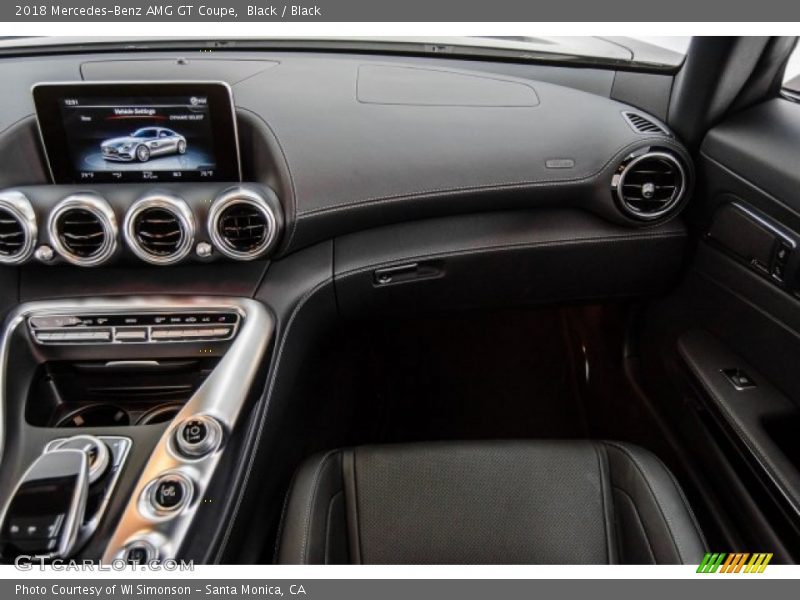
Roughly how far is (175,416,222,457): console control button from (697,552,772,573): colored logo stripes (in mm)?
830

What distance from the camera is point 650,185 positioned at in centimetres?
147

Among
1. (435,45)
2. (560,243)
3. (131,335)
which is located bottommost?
(131,335)

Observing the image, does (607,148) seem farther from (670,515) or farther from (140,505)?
(140,505)

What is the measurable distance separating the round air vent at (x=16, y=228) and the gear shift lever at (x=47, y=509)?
1.42 ft

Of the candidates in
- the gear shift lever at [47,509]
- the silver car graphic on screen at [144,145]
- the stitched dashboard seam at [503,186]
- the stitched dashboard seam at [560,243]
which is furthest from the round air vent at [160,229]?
the stitched dashboard seam at [560,243]

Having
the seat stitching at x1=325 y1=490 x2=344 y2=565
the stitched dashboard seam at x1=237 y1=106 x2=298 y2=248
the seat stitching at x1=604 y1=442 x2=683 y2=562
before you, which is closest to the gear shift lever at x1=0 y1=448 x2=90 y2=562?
the seat stitching at x1=325 y1=490 x2=344 y2=565

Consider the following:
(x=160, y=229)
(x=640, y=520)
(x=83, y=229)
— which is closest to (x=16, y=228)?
(x=83, y=229)

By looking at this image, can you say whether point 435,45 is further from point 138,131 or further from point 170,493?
point 170,493

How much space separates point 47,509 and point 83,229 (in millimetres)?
543

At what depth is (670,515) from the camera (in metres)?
1.14

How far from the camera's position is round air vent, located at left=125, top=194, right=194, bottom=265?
1289 mm

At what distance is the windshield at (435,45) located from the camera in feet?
5.26

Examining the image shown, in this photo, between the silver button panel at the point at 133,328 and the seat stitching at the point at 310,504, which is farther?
the silver button panel at the point at 133,328

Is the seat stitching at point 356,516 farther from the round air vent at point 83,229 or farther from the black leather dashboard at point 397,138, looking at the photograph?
the round air vent at point 83,229
